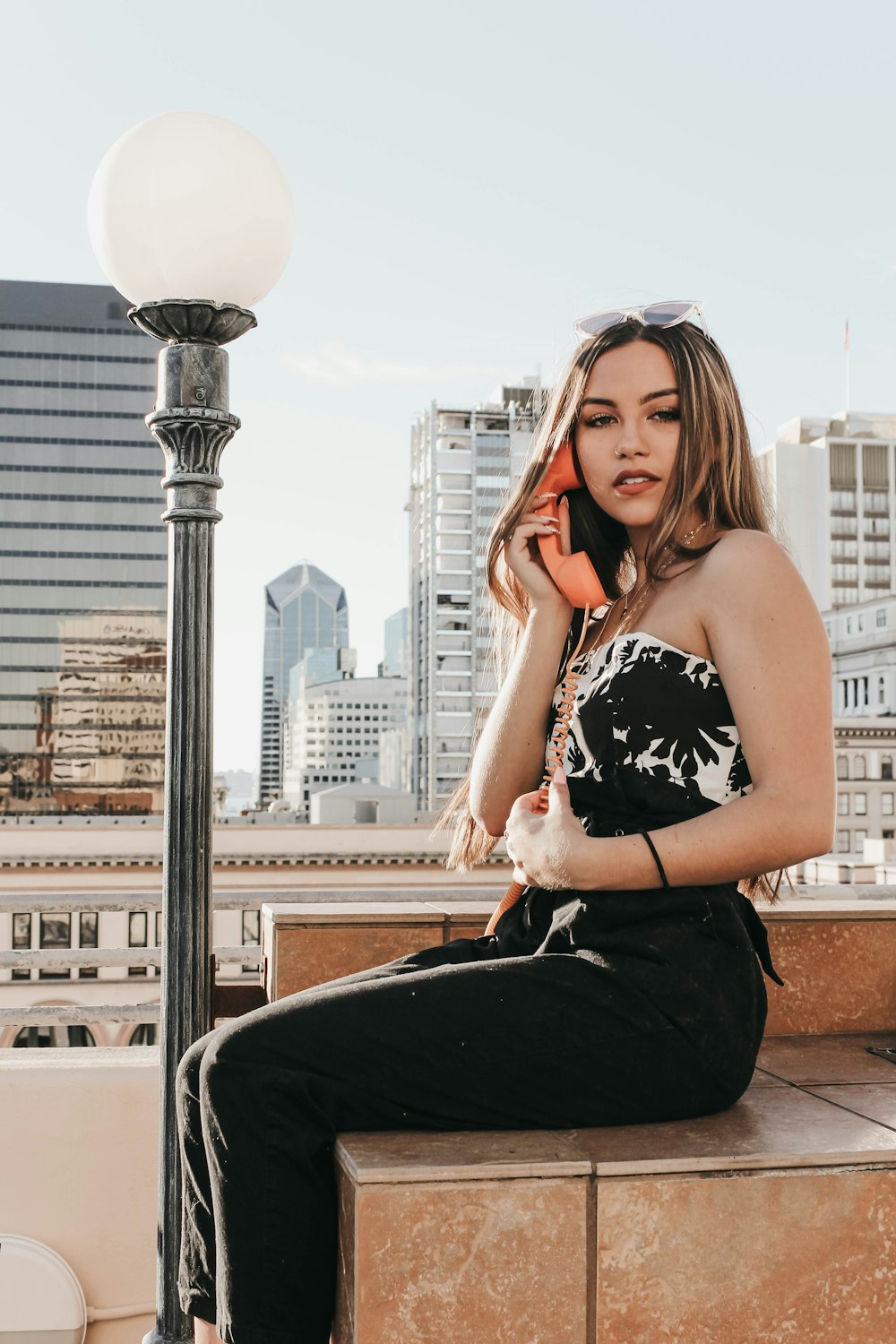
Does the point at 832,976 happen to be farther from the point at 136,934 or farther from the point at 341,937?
the point at 136,934

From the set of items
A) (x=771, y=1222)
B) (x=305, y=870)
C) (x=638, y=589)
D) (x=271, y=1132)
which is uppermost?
(x=638, y=589)

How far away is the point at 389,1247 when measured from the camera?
1651 mm

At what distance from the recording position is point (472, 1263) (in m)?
1.68

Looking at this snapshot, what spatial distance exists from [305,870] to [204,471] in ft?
150

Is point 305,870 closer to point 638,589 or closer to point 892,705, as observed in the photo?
point 638,589

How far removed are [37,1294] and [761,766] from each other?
259 centimetres

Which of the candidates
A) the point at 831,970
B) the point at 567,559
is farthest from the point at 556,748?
the point at 831,970

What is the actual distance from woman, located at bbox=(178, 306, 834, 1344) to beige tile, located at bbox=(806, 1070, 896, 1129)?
0.94 feet

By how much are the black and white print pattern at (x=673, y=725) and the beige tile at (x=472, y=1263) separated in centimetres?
65

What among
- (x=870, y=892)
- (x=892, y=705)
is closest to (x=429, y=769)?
(x=892, y=705)

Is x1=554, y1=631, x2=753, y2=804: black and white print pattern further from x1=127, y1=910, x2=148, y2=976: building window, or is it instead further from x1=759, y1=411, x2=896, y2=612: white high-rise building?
x1=759, y1=411, x2=896, y2=612: white high-rise building

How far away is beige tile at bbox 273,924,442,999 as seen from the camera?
319 centimetres

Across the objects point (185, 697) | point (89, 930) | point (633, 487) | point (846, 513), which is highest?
point (846, 513)

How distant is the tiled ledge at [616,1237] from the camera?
166 centimetres
